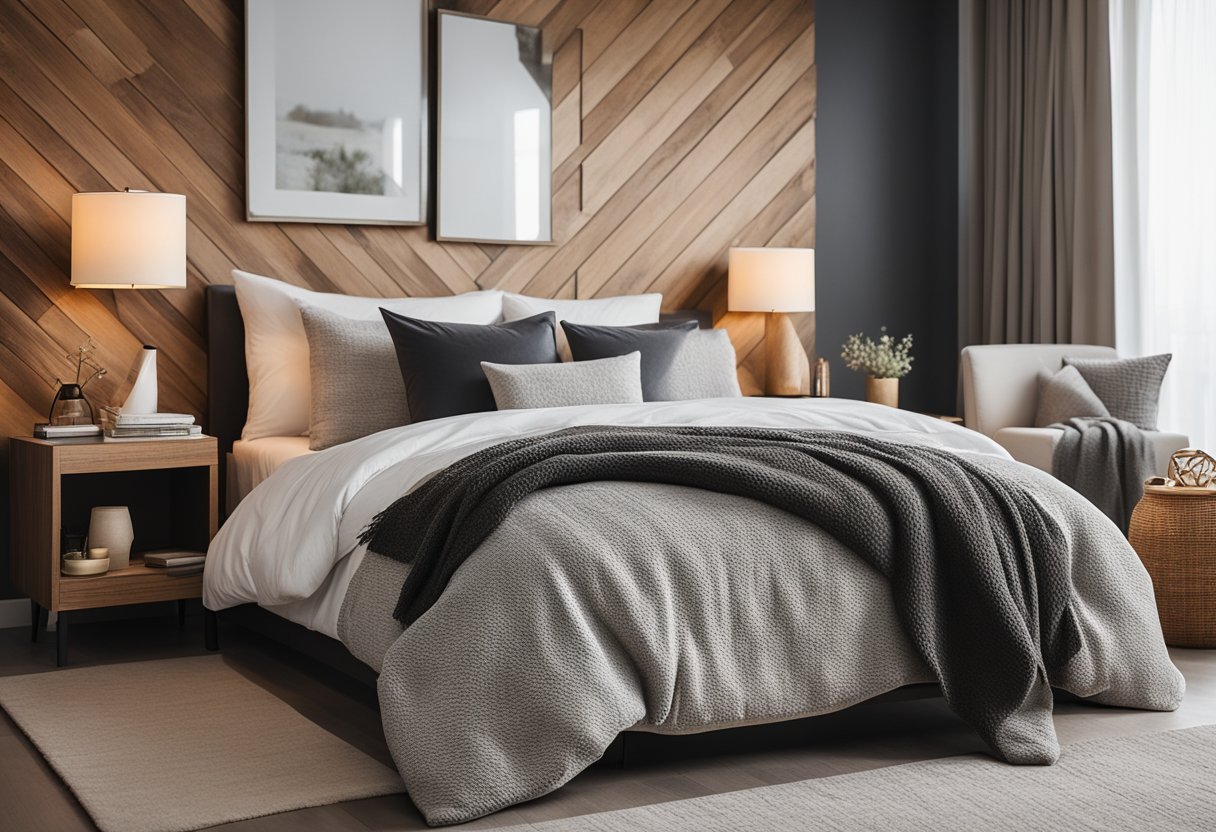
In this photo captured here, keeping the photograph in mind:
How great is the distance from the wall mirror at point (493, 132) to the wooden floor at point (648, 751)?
6.57 ft

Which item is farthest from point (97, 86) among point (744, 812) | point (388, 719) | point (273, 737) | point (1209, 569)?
point (1209, 569)

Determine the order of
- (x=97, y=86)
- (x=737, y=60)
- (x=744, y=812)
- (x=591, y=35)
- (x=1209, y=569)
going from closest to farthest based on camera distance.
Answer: (x=744, y=812), (x=1209, y=569), (x=97, y=86), (x=591, y=35), (x=737, y=60)

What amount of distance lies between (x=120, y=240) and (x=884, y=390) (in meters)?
3.23

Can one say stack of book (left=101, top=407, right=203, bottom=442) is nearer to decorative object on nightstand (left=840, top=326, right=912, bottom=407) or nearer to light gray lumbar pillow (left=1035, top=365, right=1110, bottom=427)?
decorative object on nightstand (left=840, top=326, right=912, bottom=407)

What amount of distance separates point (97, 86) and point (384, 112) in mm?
1016

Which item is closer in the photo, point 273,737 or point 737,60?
point 273,737

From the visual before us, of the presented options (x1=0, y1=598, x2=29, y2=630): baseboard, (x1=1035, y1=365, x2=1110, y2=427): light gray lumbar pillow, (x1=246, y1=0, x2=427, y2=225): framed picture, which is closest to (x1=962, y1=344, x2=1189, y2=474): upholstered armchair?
(x1=1035, y1=365, x2=1110, y2=427): light gray lumbar pillow

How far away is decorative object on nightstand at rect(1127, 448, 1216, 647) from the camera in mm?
4051

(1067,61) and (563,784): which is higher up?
(1067,61)

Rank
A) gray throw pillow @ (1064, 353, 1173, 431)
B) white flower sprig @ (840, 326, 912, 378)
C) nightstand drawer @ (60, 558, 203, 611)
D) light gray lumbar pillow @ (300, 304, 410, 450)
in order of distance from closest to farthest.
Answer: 1. nightstand drawer @ (60, 558, 203, 611)
2. light gray lumbar pillow @ (300, 304, 410, 450)
3. gray throw pillow @ (1064, 353, 1173, 431)
4. white flower sprig @ (840, 326, 912, 378)

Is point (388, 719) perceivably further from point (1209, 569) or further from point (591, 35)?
point (591, 35)

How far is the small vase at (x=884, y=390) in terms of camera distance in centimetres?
582

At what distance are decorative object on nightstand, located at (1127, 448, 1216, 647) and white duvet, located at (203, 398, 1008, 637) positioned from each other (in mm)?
560

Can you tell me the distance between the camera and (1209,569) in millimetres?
4062
